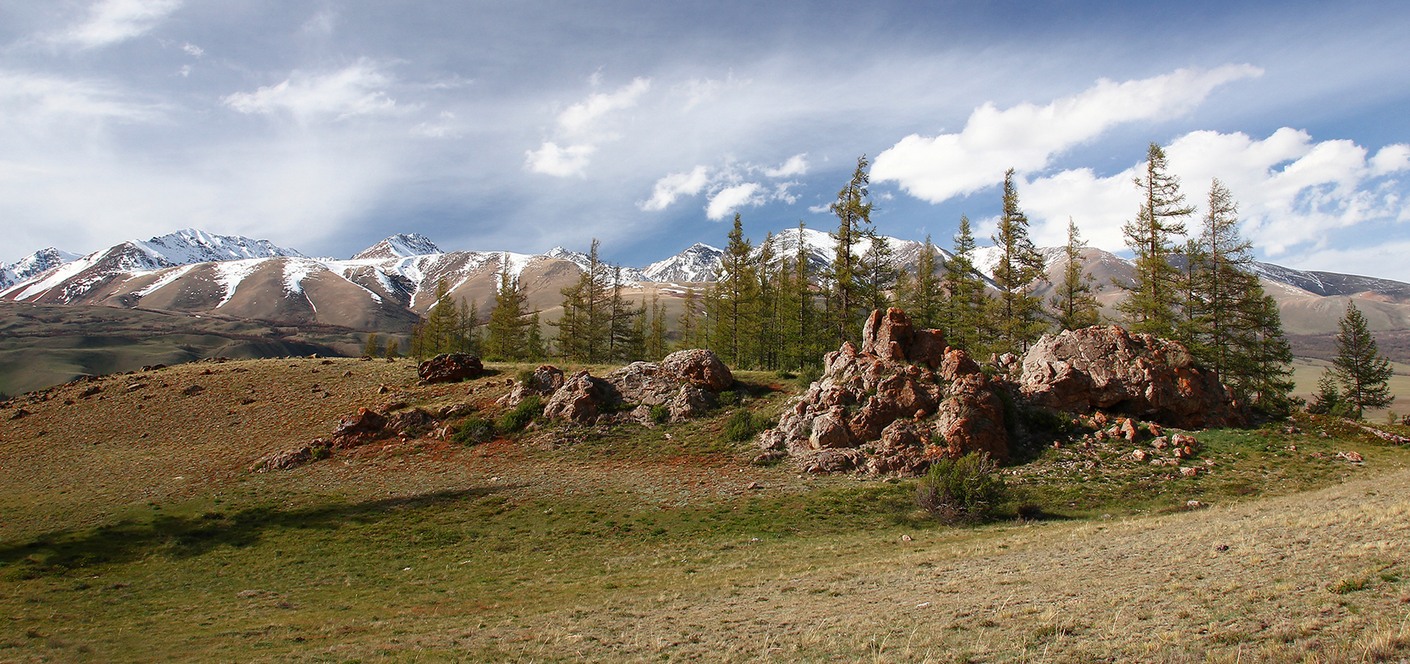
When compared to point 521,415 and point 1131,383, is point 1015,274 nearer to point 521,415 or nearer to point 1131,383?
point 1131,383

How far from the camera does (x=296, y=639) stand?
442 inches

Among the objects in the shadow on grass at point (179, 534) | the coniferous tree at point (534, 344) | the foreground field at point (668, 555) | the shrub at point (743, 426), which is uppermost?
the coniferous tree at point (534, 344)

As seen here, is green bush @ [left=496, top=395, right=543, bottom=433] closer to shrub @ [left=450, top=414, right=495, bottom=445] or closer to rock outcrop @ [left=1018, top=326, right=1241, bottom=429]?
shrub @ [left=450, top=414, right=495, bottom=445]

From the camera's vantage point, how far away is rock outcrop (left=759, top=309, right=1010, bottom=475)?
80.2ft

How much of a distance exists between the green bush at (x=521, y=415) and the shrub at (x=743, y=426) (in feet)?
33.9

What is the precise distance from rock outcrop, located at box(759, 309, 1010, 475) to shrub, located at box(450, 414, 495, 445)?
45.9ft

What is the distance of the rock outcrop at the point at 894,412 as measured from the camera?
2444 cm

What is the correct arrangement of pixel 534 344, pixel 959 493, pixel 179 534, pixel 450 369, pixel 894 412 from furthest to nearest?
pixel 534 344 < pixel 450 369 < pixel 894 412 < pixel 179 534 < pixel 959 493

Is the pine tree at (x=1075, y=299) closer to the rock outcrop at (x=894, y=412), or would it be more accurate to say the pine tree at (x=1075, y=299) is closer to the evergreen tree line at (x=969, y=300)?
the evergreen tree line at (x=969, y=300)

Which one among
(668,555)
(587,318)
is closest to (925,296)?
(587,318)

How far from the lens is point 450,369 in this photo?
3953cm

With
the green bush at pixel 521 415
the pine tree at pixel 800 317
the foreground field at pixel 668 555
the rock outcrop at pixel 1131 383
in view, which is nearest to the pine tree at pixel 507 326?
the foreground field at pixel 668 555

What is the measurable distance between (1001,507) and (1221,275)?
29332 millimetres

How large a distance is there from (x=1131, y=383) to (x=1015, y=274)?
44.1ft
